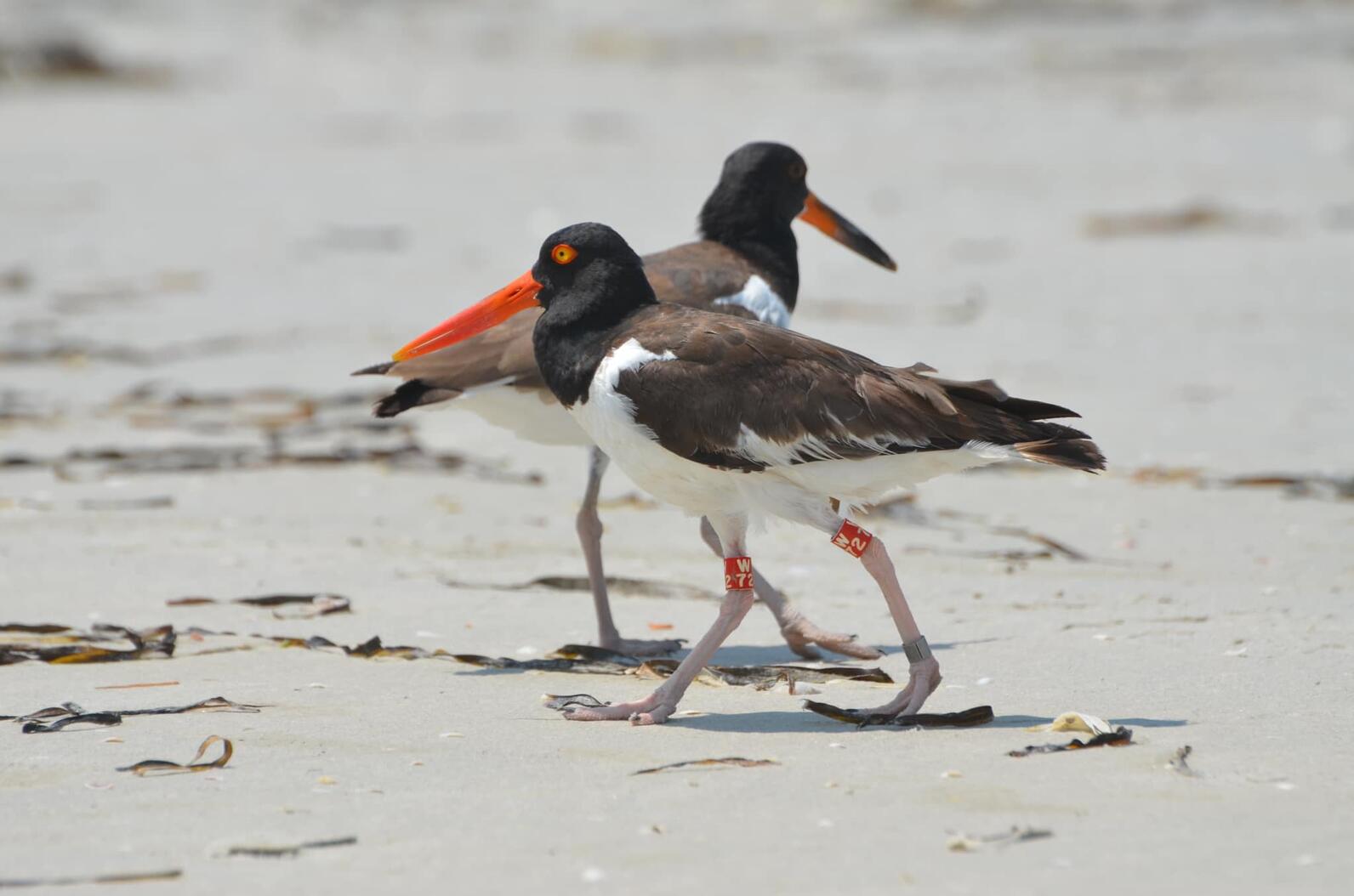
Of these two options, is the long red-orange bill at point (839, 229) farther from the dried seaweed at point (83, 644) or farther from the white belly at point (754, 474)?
the dried seaweed at point (83, 644)

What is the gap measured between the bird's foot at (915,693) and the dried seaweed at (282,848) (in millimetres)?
1691

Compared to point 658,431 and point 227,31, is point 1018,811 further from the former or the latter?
point 227,31

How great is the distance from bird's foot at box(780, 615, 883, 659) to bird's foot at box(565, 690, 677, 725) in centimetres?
105

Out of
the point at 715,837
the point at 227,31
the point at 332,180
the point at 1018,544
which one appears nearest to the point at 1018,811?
the point at 715,837

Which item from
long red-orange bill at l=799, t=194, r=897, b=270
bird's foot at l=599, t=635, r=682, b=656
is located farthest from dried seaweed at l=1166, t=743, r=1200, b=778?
long red-orange bill at l=799, t=194, r=897, b=270

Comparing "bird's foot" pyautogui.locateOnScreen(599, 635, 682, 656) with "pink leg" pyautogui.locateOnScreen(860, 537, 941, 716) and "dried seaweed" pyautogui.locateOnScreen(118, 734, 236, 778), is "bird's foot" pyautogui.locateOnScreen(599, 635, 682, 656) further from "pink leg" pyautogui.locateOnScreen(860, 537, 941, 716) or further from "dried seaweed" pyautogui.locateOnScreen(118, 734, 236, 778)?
"dried seaweed" pyautogui.locateOnScreen(118, 734, 236, 778)

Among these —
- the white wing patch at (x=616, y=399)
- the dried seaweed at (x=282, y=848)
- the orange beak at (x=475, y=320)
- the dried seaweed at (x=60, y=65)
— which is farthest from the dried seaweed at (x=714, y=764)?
the dried seaweed at (x=60, y=65)

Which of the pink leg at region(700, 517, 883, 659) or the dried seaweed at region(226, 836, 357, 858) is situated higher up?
the pink leg at region(700, 517, 883, 659)

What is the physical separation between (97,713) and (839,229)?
4601mm

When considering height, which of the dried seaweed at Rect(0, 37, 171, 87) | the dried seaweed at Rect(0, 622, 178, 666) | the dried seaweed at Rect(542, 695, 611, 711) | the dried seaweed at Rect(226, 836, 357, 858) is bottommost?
the dried seaweed at Rect(226, 836, 357, 858)

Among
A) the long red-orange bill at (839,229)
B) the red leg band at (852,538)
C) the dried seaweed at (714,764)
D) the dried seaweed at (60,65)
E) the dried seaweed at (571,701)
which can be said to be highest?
the dried seaweed at (60,65)

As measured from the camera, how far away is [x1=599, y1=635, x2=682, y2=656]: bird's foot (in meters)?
6.10

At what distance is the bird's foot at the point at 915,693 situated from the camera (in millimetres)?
4926

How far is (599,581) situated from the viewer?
642 centimetres
